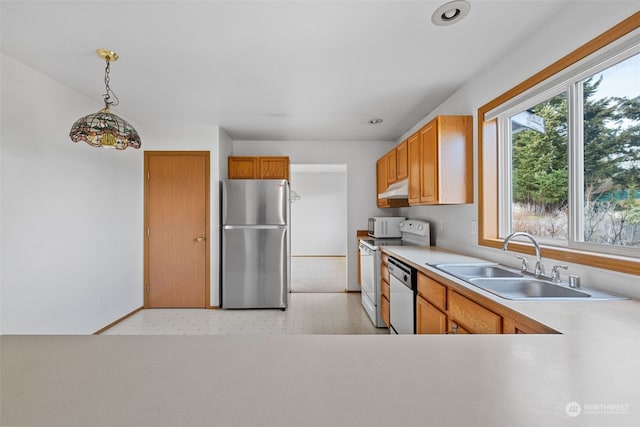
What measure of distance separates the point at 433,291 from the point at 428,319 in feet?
0.75

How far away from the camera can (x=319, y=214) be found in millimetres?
8508

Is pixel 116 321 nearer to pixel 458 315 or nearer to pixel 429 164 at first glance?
pixel 458 315

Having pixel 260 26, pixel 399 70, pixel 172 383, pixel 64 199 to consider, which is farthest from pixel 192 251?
pixel 172 383

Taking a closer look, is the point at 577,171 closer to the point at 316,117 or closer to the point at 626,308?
the point at 626,308

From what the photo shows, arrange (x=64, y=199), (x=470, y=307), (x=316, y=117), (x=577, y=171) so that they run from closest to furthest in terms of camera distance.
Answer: (x=470, y=307) → (x=577, y=171) → (x=64, y=199) → (x=316, y=117)

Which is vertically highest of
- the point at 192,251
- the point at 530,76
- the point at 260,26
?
the point at 260,26

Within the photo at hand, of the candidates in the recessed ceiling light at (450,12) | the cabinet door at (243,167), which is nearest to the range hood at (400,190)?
the recessed ceiling light at (450,12)

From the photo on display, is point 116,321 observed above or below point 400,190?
below

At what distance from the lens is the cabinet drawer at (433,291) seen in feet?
5.85

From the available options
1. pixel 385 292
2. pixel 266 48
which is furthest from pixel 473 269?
pixel 266 48

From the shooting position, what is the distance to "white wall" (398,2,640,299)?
1.37 m

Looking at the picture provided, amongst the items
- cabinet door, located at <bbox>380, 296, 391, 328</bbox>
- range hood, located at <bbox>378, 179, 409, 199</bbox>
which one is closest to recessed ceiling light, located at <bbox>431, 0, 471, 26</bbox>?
range hood, located at <bbox>378, 179, 409, 199</bbox>

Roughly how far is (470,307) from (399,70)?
187 centimetres

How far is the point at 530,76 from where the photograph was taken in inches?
73.8
